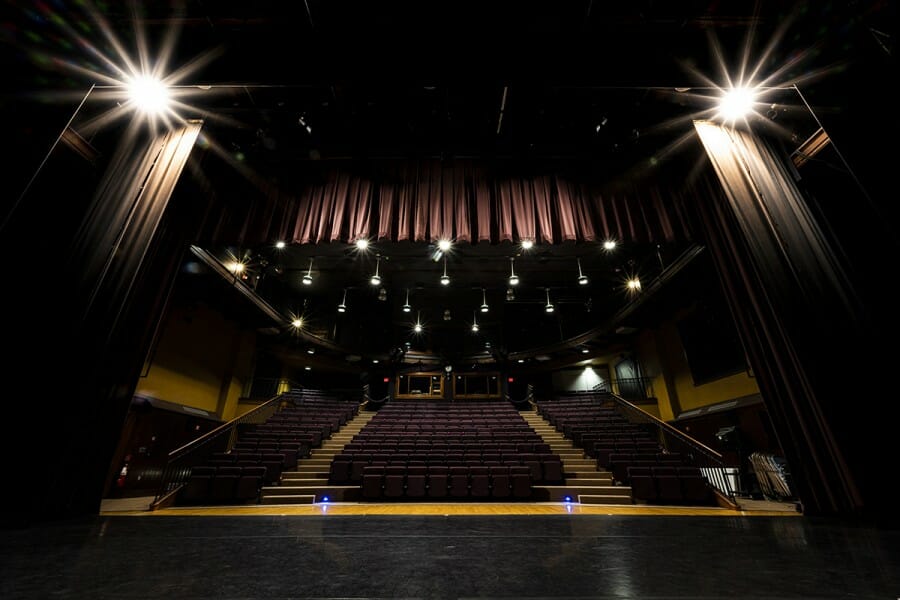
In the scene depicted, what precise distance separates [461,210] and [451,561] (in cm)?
395

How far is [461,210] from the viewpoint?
15.2 feet

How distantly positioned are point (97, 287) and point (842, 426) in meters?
6.65

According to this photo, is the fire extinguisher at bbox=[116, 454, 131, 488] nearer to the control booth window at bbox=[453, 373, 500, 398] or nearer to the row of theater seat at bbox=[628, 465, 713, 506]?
the row of theater seat at bbox=[628, 465, 713, 506]

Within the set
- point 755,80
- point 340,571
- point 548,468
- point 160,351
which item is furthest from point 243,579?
point 160,351

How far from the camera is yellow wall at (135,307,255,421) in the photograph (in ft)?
29.7

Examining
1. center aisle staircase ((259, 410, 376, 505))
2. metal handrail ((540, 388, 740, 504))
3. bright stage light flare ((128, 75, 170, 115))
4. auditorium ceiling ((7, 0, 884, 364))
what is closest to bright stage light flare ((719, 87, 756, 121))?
auditorium ceiling ((7, 0, 884, 364))

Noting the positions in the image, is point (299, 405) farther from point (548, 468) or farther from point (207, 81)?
point (207, 81)

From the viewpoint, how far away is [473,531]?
213 cm

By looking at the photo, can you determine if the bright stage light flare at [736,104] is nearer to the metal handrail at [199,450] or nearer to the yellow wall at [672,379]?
the yellow wall at [672,379]

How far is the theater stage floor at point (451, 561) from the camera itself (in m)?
1.14

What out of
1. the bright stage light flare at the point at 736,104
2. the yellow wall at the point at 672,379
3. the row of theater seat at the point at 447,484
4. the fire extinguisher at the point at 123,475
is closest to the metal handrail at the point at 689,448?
the yellow wall at the point at 672,379

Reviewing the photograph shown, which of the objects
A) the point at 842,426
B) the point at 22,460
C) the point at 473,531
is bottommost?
the point at 473,531

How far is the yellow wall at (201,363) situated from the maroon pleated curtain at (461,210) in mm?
6367

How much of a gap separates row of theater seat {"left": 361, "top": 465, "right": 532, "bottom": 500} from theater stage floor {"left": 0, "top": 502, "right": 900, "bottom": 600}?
421cm
